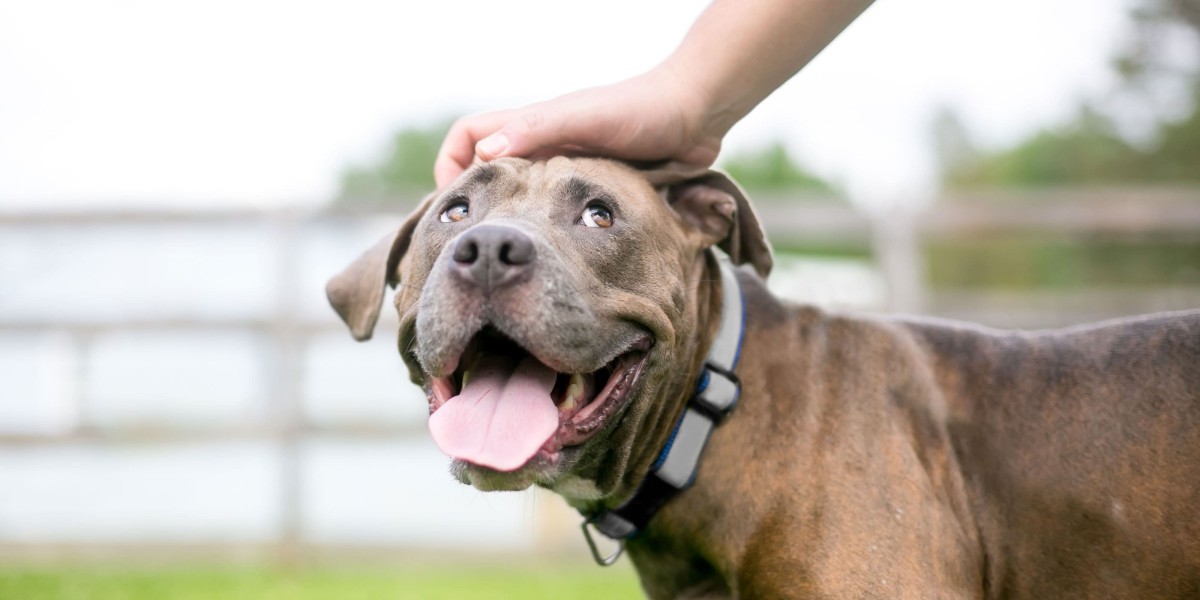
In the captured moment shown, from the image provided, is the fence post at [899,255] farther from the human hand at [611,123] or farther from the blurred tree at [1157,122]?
the blurred tree at [1157,122]

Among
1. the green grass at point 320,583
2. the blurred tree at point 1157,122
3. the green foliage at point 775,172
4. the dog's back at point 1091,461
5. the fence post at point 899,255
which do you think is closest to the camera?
the dog's back at point 1091,461

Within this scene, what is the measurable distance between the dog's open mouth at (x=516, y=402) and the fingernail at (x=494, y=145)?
58 cm

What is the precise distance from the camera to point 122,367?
24.6 feet

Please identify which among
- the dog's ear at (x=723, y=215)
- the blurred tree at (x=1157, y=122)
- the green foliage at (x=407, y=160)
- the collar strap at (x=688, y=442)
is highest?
the dog's ear at (x=723, y=215)

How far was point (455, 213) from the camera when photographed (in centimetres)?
294

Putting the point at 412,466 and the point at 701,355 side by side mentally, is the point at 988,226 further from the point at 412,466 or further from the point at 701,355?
the point at 701,355

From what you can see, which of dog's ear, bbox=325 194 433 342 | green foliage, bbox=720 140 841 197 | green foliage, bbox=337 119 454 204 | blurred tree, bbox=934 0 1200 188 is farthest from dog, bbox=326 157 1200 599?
green foliage, bbox=337 119 454 204

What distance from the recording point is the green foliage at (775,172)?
2391 inches

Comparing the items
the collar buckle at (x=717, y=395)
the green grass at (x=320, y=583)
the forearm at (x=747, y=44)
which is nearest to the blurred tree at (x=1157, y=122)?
the green grass at (x=320, y=583)

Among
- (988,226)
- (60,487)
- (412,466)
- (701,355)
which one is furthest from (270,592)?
(988,226)

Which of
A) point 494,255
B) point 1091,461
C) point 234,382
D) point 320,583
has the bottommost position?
point 320,583

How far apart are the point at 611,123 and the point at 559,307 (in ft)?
2.19

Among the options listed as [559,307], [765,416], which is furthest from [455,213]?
[765,416]

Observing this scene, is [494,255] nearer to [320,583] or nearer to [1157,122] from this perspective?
[320,583]
